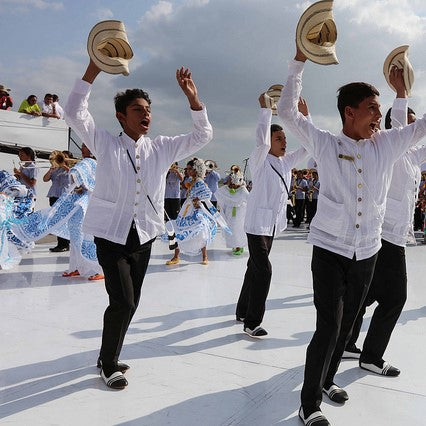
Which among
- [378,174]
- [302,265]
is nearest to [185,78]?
[378,174]

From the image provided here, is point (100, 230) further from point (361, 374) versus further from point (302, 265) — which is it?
point (302, 265)

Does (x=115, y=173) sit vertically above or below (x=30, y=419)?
above

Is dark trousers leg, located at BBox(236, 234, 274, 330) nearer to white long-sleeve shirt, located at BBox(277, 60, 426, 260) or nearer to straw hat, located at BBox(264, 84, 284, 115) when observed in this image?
straw hat, located at BBox(264, 84, 284, 115)

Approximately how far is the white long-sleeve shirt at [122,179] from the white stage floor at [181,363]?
3.06 ft

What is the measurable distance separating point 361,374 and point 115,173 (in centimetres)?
206

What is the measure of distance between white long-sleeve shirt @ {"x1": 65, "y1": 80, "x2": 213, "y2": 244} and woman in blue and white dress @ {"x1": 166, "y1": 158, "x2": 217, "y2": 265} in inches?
170

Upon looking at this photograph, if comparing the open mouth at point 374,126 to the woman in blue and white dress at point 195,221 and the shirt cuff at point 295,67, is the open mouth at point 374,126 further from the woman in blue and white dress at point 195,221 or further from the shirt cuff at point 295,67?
the woman in blue and white dress at point 195,221

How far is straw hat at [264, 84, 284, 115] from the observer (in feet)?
12.2

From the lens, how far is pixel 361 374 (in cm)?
310

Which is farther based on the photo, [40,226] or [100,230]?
[40,226]

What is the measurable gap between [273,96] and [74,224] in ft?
11.3

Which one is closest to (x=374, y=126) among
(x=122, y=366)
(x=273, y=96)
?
(x=273, y=96)

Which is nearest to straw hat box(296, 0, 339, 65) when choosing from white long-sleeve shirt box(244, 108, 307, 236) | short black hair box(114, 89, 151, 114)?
short black hair box(114, 89, 151, 114)

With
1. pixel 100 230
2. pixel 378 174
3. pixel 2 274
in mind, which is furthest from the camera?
pixel 2 274
